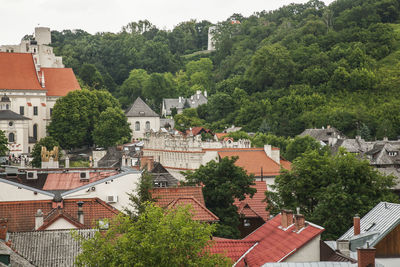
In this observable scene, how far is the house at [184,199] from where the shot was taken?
31641mm

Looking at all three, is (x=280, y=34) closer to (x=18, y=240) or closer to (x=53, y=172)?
(x=53, y=172)

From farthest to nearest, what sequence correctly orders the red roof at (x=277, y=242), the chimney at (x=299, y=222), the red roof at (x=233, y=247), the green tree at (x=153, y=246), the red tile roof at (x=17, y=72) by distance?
the red tile roof at (x=17, y=72), the red roof at (x=233, y=247), the chimney at (x=299, y=222), the red roof at (x=277, y=242), the green tree at (x=153, y=246)

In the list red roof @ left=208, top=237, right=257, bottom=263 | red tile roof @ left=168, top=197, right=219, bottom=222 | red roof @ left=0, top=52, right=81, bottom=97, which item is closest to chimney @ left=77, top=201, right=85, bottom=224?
red tile roof @ left=168, top=197, right=219, bottom=222

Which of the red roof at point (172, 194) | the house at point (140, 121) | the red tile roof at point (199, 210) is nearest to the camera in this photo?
the red tile roof at point (199, 210)

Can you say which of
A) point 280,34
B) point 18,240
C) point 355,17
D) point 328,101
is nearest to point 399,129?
point 328,101

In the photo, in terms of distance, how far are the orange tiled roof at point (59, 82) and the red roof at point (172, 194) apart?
7287 cm

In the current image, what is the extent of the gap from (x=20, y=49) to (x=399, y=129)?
6535cm

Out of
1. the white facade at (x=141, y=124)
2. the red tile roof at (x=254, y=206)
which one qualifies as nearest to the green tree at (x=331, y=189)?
the red tile roof at (x=254, y=206)

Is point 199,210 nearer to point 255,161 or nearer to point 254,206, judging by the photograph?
point 254,206

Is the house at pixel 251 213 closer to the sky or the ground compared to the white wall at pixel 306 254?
closer to the ground

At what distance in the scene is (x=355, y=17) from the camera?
140 meters

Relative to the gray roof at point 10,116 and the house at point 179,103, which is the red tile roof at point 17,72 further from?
the house at point 179,103

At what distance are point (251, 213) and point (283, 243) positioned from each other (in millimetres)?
16065

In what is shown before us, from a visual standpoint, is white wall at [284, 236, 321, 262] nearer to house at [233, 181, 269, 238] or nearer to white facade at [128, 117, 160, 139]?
house at [233, 181, 269, 238]
